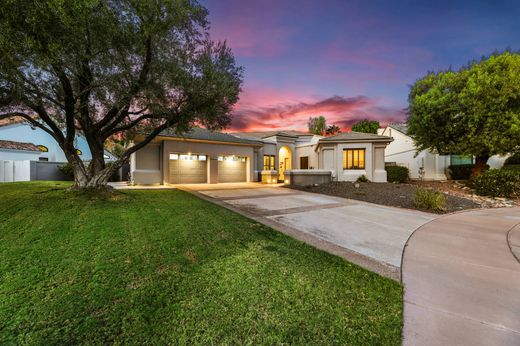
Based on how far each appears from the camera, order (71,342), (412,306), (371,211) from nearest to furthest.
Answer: (71,342)
(412,306)
(371,211)

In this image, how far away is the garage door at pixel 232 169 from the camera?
714 inches

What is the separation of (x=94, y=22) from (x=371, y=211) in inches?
401

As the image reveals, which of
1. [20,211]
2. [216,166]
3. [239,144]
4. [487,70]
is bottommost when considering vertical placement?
[20,211]

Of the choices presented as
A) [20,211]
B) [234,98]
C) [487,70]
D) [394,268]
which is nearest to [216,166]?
[234,98]

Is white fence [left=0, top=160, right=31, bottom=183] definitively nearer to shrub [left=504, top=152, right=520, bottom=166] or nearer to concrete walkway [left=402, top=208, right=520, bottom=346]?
concrete walkway [left=402, top=208, right=520, bottom=346]

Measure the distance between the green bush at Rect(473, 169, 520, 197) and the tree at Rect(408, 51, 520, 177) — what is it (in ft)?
6.65

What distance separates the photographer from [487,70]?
1241cm

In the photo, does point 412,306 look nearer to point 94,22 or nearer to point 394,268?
point 394,268

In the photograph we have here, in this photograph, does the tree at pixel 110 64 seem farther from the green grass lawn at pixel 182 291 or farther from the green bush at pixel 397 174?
the green bush at pixel 397 174

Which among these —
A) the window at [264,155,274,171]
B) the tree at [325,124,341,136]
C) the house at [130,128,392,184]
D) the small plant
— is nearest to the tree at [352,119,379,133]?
the tree at [325,124,341,136]

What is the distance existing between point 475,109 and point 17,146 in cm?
3202

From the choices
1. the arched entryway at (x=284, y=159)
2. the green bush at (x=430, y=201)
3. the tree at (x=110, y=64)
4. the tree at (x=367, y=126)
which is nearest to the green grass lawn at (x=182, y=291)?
the tree at (x=110, y=64)

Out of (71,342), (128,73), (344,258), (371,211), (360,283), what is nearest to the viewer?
(71,342)

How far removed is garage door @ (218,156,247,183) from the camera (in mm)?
18141
